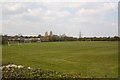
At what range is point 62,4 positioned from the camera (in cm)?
1407

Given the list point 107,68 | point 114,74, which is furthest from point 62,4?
point 114,74

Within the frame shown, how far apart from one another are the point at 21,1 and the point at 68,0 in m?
2.47

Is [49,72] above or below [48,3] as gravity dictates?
below

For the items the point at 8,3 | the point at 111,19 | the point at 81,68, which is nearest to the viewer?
the point at 81,68

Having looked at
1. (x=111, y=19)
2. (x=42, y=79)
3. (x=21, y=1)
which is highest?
(x=21, y=1)

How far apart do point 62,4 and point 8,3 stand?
3.20 m

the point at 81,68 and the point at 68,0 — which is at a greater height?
the point at 68,0

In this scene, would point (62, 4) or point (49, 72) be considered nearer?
point (49, 72)

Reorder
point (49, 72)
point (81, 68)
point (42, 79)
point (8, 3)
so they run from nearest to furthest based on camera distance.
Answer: point (42, 79) → point (49, 72) → point (81, 68) → point (8, 3)

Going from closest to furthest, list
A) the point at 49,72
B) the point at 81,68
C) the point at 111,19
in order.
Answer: the point at 49,72, the point at 81,68, the point at 111,19

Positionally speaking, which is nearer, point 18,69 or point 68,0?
point 18,69

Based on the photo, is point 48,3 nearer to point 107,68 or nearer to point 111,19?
point 111,19

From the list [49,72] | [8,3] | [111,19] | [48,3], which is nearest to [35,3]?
[48,3]

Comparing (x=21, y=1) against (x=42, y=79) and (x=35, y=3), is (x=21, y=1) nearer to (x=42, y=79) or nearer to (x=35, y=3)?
(x=35, y=3)
